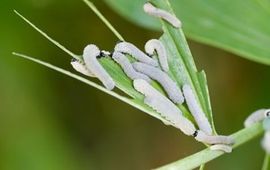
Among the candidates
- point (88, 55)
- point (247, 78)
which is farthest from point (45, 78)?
point (88, 55)

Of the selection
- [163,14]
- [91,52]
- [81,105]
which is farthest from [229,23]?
[81,105]

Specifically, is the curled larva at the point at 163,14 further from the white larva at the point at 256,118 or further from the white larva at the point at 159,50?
the white larva at the point at 256,118

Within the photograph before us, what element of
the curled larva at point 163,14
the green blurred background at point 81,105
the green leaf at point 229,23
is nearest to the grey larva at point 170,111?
the curled larva at point 163,14

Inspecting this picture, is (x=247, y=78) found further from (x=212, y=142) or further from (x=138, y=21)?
(x=212, y=142)

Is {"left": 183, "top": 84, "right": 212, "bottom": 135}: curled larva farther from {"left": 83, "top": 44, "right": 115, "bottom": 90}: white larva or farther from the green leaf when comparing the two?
the green leaf

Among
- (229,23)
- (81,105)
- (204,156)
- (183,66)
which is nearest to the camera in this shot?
(204,156)

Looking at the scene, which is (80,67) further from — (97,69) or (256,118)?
(256,118)

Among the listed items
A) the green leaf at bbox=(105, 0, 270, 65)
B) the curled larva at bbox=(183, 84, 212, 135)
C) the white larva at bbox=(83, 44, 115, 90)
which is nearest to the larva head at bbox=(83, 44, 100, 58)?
the white larva at bbox=(83, 44, 115, 90)
